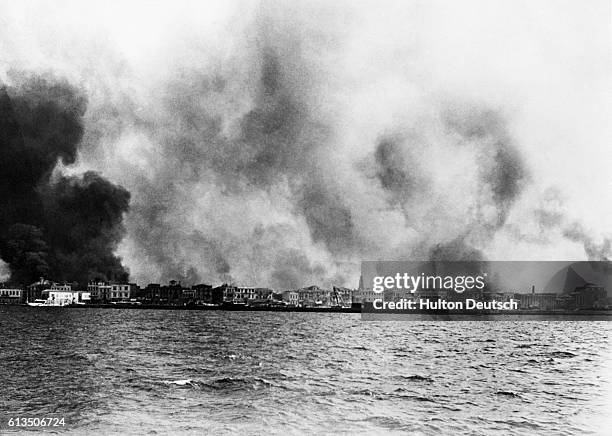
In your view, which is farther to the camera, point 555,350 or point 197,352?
point 555,350

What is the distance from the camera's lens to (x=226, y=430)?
7688 mm

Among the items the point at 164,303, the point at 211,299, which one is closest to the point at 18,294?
the point at 164,303

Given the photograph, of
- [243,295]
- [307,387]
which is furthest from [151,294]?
[307,387]

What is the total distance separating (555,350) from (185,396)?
1217 centimetres

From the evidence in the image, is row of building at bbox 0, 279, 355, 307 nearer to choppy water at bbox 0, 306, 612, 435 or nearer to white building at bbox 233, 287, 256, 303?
white building at bbox 233, 287, 256, 303

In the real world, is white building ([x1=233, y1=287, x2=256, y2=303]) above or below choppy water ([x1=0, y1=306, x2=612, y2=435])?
above

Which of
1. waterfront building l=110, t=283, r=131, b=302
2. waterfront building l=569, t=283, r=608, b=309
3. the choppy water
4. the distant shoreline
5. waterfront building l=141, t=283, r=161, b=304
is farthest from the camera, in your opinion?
waterfront building l=141, t=283, r=161, b=304

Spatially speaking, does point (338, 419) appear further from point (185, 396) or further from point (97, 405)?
point (97, 405)

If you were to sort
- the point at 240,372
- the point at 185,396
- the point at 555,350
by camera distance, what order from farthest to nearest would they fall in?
the point at 555,350 < the point at 240,372 < the point at 185,396

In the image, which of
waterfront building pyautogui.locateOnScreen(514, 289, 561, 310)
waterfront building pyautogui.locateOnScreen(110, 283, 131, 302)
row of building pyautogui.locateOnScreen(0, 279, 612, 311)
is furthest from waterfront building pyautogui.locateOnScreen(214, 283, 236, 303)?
waterfront building pyautogui.locateOnScreen(514, 289, 561, 310)

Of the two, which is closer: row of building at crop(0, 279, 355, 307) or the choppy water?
the choppy water

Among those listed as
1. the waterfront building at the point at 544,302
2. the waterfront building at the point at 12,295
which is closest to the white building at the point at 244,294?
the waterfront building at the point at 12,295

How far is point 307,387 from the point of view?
1062 cm

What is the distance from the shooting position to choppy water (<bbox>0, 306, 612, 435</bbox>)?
26.9ft
